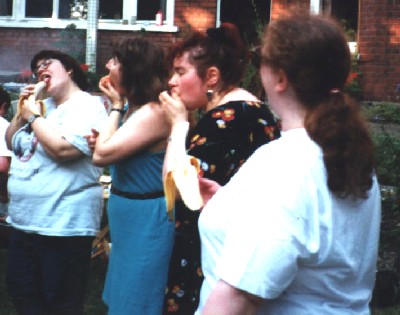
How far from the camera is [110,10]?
14211mm

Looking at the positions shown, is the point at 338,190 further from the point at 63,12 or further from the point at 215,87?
the point at 63,12

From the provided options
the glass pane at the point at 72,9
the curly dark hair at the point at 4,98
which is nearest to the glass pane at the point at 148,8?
the glass pane at the point at 72,9

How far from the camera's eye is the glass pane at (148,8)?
1390 centimetres

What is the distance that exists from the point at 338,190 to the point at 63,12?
13007mm

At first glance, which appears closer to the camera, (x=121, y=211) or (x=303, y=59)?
(x=303, y=59)

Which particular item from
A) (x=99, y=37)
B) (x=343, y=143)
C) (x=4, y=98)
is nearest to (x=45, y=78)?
(x=4, y=98)

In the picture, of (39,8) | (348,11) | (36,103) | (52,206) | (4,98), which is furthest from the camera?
(39,8)

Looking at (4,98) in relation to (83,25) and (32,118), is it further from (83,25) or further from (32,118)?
(83,25)

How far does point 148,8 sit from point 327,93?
12.2 m

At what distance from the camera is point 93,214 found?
13.9ft

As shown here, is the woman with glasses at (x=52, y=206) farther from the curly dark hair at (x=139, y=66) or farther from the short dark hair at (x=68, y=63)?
the curly dark hair at (x=139, y=66)

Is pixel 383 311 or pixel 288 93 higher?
pixel 288 93

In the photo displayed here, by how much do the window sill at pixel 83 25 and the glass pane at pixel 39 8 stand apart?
12.4 inches

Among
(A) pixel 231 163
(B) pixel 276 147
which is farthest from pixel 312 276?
(A) pixel 231 163
